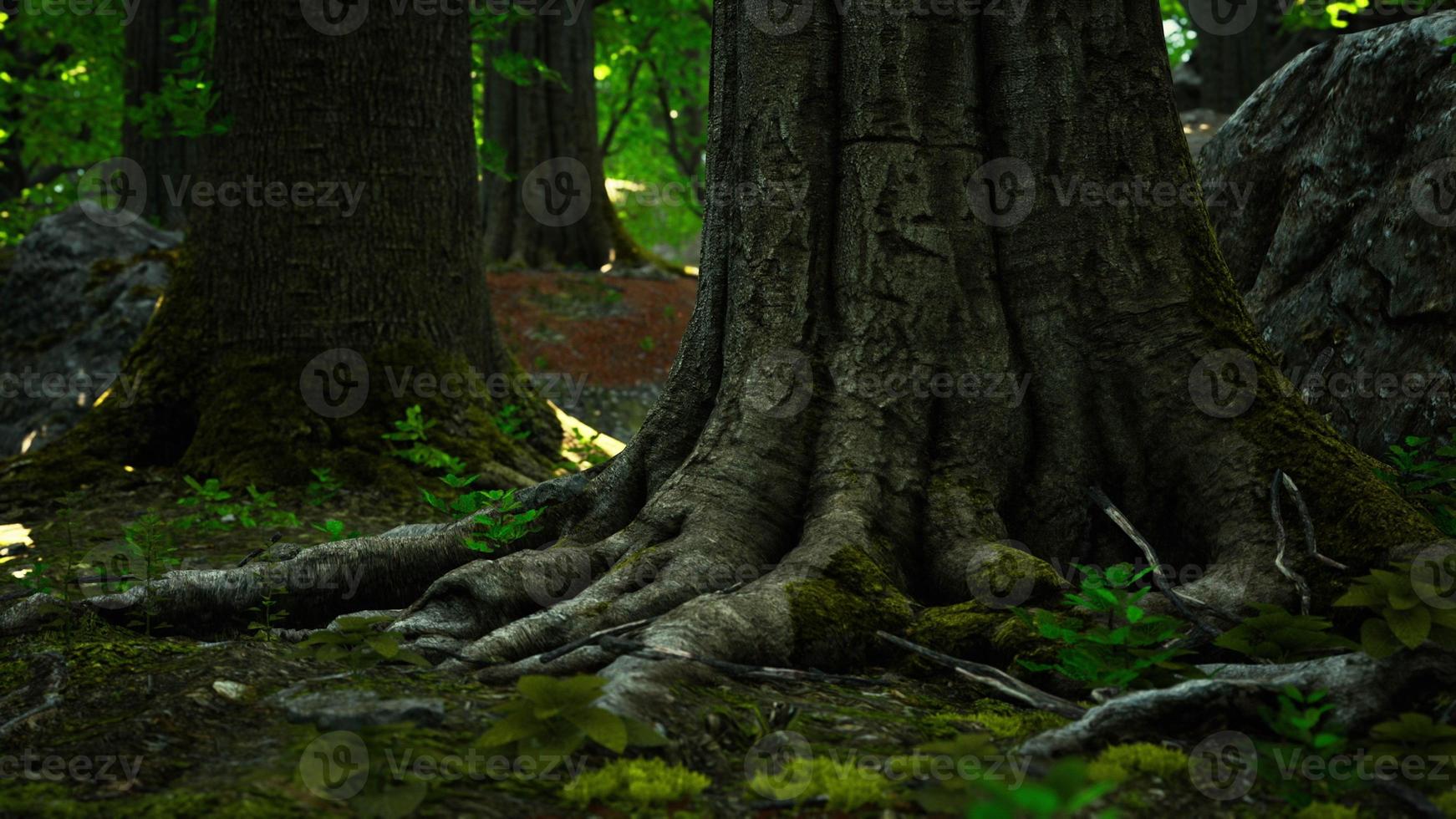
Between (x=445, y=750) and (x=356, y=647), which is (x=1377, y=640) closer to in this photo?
(x=445, y=750)

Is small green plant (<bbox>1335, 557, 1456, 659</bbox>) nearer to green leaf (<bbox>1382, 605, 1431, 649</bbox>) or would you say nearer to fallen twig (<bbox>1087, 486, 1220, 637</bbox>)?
green leaf (<bbox>1382, 605, 1431, 649</bbox>)

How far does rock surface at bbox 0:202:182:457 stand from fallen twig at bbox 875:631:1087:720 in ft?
30.1

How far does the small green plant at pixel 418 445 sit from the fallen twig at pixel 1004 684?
436cm

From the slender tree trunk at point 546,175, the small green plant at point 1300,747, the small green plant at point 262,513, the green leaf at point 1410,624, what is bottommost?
the small green plant at point 262,513

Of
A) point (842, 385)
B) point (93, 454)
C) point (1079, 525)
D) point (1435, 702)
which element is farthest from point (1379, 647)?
point (93, 454)

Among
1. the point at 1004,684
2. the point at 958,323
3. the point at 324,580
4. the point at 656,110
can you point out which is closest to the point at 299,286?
the point at 324,580

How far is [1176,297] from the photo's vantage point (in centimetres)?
413

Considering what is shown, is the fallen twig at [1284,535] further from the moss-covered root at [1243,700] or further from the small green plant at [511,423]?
the small green plant at [511,423]

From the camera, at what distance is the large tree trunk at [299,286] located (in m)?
7.23

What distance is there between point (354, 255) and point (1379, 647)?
21.6 ft

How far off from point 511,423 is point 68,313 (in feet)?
19.1

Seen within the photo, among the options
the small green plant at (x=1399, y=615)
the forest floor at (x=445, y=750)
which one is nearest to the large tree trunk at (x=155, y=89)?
the forest floor at (x=445, y=750)

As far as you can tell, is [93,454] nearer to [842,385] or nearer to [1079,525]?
[842,385]

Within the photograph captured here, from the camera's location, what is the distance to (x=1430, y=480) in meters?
4.11
